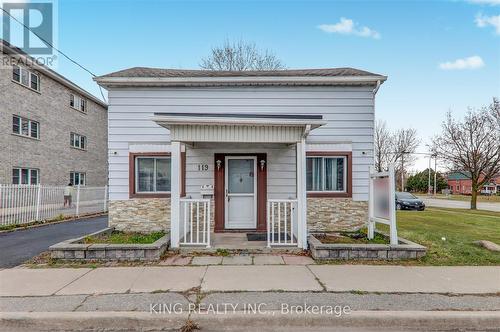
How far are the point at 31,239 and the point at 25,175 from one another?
10186mm

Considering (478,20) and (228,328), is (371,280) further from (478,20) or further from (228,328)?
(478,20)

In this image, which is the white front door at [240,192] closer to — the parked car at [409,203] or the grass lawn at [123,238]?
the grass lawn at [123,238]

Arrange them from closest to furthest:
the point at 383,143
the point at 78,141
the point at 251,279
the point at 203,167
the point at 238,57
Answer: the point at 251,279 < the point at 203,167 < the point at 78,141 < the point at 238,57 < the point at 383,143

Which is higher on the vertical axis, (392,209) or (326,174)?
(326,174)

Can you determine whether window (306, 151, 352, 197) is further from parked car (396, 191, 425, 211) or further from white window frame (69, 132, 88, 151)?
white window frame (69, 132, 88, 151)

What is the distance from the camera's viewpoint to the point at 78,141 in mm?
20578

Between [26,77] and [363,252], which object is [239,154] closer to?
[363,252]

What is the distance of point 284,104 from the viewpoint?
8086mm

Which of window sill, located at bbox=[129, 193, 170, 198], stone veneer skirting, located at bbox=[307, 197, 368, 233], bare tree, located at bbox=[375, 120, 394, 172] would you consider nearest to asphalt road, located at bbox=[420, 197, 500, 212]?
bare tree, located at bbox=[375, 120, 394, 172]

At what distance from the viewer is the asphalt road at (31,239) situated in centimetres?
615

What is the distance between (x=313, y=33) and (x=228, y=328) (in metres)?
11.7

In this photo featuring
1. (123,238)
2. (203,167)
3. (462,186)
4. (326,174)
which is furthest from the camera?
(462,186)

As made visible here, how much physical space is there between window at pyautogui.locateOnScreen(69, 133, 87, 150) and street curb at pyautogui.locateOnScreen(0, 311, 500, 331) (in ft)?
63.1

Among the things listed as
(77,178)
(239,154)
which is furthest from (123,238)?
(77,178)
